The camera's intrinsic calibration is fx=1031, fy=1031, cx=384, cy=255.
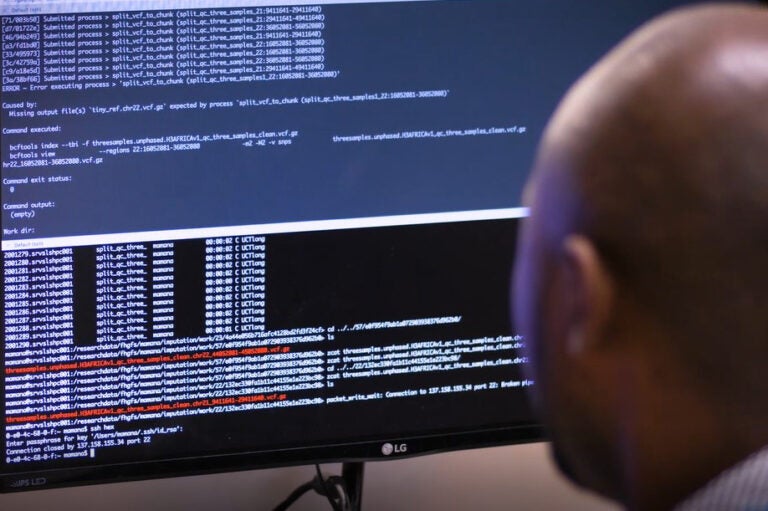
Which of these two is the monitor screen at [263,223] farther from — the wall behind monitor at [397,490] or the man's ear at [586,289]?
the man's ear at [586,289]

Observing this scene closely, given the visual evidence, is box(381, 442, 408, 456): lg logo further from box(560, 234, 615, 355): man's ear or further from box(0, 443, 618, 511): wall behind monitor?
box(560, 234, 615, 355): man's ear

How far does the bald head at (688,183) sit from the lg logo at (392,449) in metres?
0.47

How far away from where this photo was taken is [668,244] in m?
0.51

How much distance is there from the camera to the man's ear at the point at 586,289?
52 cm

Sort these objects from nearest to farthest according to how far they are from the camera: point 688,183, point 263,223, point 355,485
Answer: point 688,183, point 263,223, point 355,485

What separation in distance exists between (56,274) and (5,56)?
18 centimetres

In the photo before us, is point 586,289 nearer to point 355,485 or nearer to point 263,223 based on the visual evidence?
point 263,223

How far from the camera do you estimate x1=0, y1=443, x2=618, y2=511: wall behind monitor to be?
3.44ft

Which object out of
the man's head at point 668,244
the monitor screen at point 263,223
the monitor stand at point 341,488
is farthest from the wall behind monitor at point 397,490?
the man's head at point 668,244

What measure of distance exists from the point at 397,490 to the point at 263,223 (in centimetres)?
37

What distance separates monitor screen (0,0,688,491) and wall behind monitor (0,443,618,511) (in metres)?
0.16

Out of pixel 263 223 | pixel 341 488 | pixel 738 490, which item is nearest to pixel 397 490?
pixel 341 488

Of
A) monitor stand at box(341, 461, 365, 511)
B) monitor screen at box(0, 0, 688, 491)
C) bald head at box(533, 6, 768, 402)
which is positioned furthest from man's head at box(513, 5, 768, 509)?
monitor stand at box(341, 461, 365, 511)

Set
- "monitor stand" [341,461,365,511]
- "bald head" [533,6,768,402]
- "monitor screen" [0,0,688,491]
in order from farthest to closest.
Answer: "monitor stand" [341,461,365,511]
"monitor screen" [0,0,688,491]
"bald head" [533,6,768,402]
